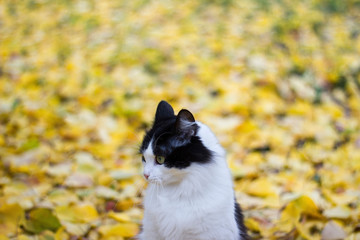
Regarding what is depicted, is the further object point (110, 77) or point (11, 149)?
point (110, 77)

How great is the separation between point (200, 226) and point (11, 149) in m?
1.65

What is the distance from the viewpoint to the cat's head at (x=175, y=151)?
1430 mm

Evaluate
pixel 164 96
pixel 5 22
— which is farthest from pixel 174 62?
pixel 5 22

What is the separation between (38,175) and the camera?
2.36 meters

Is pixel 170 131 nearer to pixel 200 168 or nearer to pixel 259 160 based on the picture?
pixel 200 168

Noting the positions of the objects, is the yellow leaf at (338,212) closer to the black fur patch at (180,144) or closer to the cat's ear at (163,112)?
the black fur patch at (180,144)

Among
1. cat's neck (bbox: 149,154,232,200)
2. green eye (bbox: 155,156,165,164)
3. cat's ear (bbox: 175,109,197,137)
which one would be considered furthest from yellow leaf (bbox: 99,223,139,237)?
cat's ear (bbox: 175,109,197,137)

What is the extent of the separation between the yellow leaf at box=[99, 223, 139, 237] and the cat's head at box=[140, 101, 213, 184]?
58 cm

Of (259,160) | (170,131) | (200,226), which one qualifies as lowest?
(259,160)

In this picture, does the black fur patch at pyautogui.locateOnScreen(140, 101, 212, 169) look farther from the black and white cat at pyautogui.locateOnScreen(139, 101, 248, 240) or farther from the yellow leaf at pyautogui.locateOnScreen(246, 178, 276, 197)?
the yellow leaf at pyautogui.locateOnScreen(246, 178, 276, 197)

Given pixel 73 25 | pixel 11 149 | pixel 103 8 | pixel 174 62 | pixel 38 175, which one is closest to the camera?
pixel 38 175

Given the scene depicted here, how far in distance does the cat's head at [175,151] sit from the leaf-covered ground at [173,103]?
629mm

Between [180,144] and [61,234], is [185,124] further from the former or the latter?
[61,234]

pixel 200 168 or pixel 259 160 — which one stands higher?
pixel 200 168
